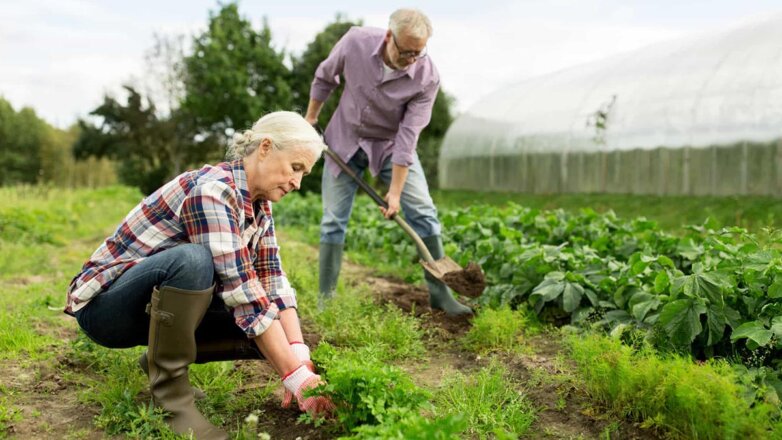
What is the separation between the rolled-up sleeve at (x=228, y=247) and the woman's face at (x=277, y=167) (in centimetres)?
13

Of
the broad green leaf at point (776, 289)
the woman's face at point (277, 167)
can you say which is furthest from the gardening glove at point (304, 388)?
the broad green leaf at point (776, 289)

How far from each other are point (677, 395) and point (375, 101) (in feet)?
7.69

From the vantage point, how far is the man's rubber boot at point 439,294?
13.1ft

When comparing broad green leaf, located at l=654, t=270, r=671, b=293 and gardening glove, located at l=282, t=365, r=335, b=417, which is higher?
broad green leaf, located at l=654, t=270, r=671, b=293

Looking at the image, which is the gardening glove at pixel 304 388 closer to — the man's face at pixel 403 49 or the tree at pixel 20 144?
the man's face at pixel 403 49

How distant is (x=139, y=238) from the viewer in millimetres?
2389

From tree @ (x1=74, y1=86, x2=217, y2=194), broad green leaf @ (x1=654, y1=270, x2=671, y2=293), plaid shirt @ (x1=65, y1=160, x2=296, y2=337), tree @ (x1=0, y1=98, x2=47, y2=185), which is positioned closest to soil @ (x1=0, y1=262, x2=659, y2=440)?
plaid shirt @ (x1=65, y1=160, x2=296, y2=337)

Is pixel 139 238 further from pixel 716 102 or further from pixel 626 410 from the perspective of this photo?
pixel 716 102

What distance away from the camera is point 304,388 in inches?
89.8

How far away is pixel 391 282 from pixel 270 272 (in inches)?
107

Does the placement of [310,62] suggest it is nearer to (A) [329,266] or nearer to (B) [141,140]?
(B) [141,140]

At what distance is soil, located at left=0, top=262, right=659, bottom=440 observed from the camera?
2.39 meters

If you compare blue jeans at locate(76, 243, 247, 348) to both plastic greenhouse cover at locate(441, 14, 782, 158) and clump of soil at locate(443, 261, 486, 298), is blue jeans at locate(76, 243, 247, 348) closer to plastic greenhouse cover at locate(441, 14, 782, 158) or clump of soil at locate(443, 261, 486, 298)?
clump of soil at locate(443, 261, 486, 298)

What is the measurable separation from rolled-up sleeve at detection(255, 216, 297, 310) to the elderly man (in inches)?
53.6
